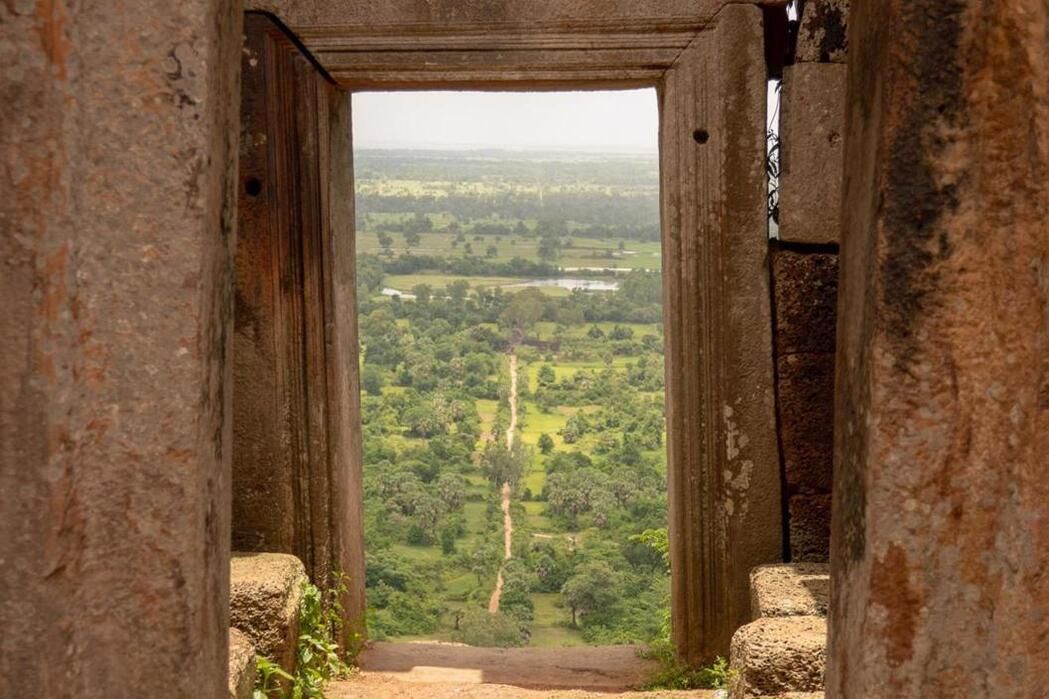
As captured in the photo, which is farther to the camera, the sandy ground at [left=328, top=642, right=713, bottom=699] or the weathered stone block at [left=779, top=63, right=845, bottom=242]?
the sandy ground at [left=328, top=642, right=713, bottom=699]

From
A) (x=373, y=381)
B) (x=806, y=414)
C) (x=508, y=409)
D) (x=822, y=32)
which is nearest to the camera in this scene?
(x=822, y=32)

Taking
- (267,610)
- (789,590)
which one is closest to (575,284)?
(789,590)

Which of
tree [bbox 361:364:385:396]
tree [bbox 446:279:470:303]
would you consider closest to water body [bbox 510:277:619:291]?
tree [bbox 446:279:470:303]

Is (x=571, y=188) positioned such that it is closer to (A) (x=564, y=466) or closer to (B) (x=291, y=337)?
(A) (x=564, y=466)

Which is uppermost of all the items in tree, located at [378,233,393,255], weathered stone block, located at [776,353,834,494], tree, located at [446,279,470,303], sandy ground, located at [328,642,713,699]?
tree, located at [378,233,393,255]

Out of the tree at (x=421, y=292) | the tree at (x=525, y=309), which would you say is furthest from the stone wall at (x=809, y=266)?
the tree at (x=525, y=309)

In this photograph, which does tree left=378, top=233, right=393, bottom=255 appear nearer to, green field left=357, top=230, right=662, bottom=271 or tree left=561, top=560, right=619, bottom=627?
green field left=357, top=230, right=662, bottom=271

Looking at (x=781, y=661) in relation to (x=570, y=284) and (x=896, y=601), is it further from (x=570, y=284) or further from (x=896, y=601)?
(x=570, y=284)
